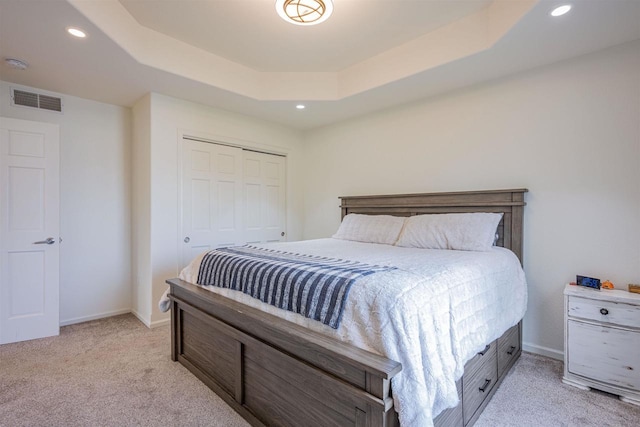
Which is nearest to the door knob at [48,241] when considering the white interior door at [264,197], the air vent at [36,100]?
the air vent at [36,100]

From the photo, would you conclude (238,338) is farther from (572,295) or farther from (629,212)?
(629,212)

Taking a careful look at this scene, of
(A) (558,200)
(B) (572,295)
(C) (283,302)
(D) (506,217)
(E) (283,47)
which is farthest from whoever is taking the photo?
(E) (283,47)

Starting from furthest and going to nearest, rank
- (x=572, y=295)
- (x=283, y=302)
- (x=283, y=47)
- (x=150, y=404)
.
Answer: (x=283, y=47), (x=572, y=295), (x=150, y=404), (x=283, y=302)

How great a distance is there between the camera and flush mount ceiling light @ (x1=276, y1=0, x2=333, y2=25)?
2.01 meters

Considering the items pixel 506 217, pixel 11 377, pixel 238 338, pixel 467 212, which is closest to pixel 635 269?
pixel 506 217

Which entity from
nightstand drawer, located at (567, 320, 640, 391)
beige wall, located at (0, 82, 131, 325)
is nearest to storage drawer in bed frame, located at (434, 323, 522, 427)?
nightstand drawer, located at (567, 320, 640, 391)

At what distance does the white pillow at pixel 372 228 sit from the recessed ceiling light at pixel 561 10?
1.95m

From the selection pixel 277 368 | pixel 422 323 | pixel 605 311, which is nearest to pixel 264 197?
pixel 277 368

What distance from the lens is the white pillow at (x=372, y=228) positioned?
3119 mm

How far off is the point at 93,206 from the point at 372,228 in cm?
310

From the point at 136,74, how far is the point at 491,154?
3366 mm

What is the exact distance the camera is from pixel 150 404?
75.0 inches

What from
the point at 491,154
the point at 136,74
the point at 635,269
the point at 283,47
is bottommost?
the point at 635,269

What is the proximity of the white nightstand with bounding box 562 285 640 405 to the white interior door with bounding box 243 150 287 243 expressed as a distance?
3.30 m
